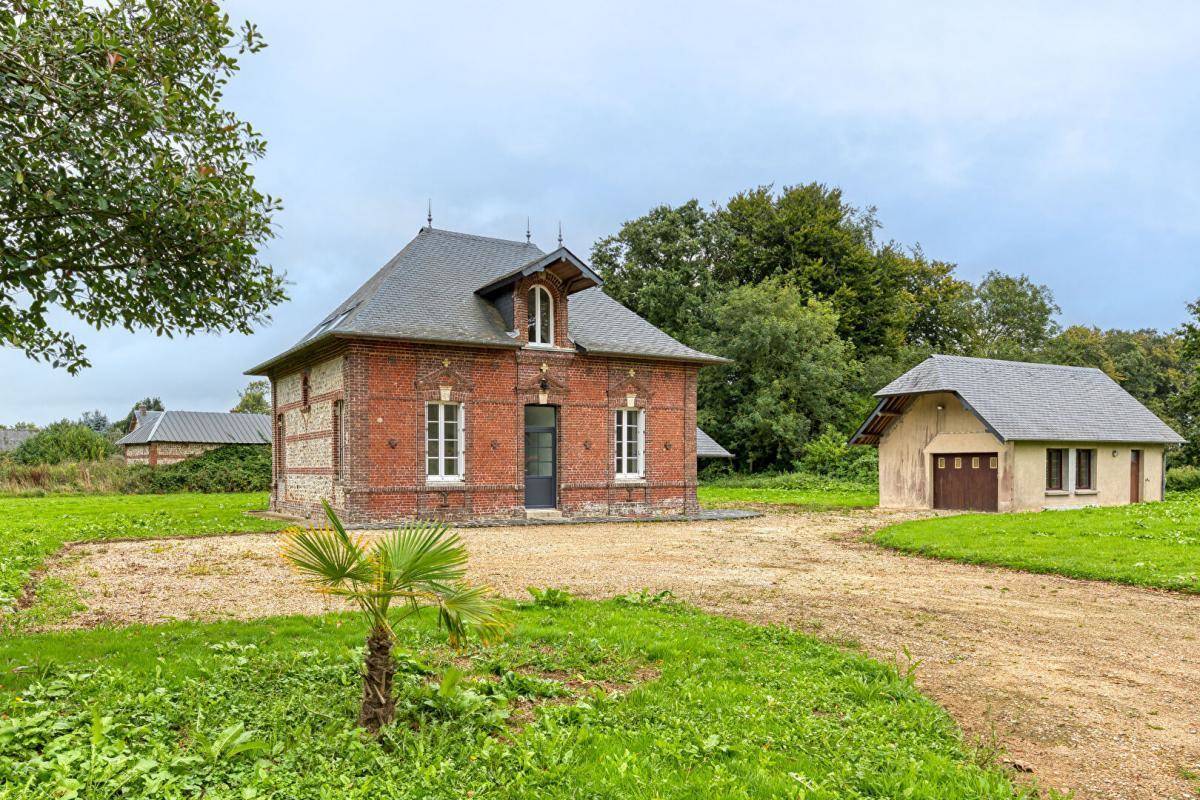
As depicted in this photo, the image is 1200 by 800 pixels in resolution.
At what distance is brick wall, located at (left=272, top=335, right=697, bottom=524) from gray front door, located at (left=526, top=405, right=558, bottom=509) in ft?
0.88

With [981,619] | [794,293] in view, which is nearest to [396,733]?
[981,619]

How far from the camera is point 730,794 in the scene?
157 inches

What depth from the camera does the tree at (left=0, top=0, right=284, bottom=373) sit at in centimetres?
580

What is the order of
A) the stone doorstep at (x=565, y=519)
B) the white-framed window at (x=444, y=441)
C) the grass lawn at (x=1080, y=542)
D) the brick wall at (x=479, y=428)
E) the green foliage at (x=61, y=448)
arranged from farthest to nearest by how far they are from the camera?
the green foliage at (x=61, y=448), the white-framed window at (x=444, y=441), the stone doorstep at (x=565, y=519), the brick wall at (x=479, y=428), the grass lawn at (x=1080, y=542)

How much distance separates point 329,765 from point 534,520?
1527 cm

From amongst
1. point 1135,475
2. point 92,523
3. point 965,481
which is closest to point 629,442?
point 965,481

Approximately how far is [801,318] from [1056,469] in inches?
552

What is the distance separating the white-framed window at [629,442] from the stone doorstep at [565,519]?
1347mm

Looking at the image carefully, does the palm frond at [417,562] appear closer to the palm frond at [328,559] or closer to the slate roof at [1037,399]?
the palm frond at [328,559]

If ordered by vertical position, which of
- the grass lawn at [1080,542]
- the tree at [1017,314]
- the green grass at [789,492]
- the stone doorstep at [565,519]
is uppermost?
the tree at [1017,314]

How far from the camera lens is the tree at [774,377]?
35719 millimetres

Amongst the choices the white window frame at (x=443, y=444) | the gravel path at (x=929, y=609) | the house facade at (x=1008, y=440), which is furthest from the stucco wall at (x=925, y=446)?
the white window frame at (x=443, y=444)

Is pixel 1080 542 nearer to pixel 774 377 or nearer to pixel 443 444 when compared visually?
pixel 443 444

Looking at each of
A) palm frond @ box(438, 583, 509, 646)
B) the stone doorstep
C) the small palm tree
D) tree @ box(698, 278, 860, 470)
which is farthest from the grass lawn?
tree @ box(698, 278, 860, 470)
